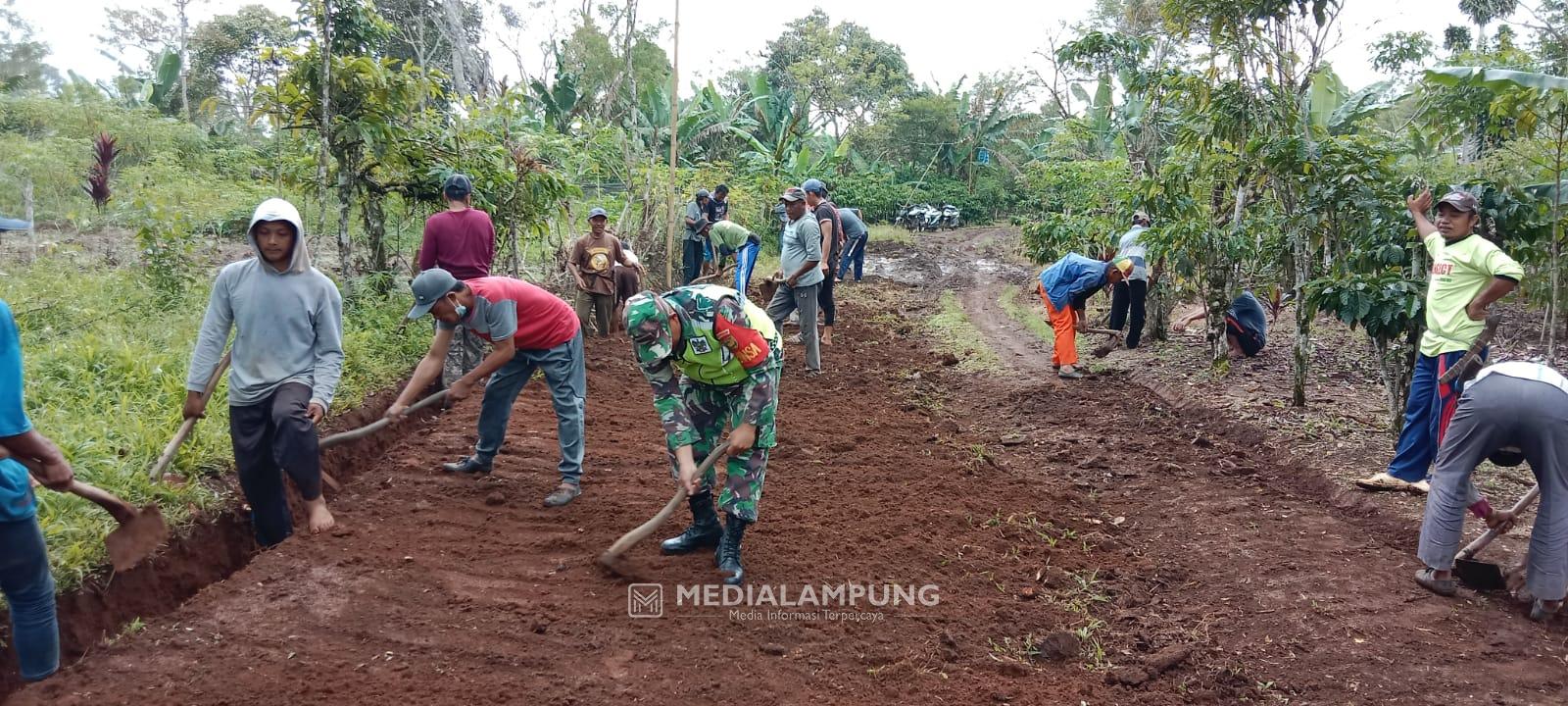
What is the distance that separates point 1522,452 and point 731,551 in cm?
318

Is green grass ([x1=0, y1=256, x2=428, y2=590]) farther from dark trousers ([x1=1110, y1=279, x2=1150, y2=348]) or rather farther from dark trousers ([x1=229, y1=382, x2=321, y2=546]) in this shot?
dark trousers ([x1=1110, y1=279, x2=1150, y2=348])

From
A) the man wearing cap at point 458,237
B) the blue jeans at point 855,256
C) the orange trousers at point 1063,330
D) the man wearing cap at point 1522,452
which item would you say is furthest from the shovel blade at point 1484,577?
the blue jeans at point 855,256

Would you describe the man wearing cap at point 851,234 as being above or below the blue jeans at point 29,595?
above

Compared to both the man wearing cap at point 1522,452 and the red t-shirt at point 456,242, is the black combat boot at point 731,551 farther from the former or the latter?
the red t-shirt at point 456,242

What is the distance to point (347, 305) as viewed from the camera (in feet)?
23.5

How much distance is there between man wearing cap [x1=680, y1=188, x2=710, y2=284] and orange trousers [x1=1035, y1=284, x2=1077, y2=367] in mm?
4224

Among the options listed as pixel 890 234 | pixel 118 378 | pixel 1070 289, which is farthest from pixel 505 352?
pixel 890 234

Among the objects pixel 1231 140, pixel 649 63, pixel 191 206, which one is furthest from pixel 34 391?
pixel 649 63

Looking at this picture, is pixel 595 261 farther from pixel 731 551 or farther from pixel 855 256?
pixel 855 256

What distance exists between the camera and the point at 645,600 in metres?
3.69

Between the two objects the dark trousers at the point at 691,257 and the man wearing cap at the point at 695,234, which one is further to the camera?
the dark trousers at the point at 691,257

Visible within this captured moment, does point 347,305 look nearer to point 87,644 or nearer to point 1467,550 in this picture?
point 87,644

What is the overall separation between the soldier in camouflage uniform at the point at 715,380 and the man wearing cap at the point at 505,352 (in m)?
1.09

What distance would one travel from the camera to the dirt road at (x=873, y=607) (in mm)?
3090
